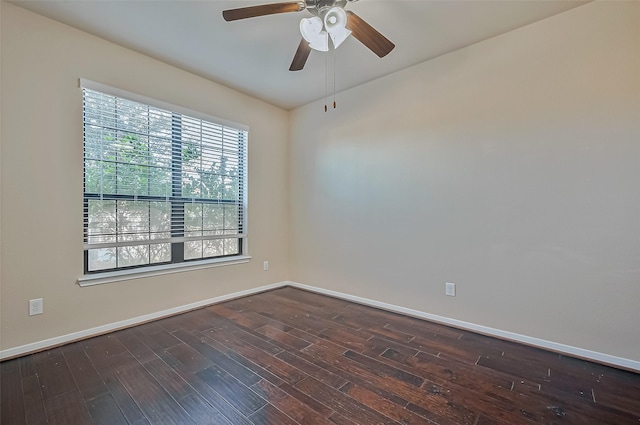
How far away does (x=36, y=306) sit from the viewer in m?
2.10

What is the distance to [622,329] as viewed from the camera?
1.87 m

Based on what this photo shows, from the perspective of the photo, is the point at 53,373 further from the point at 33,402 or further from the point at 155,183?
the point at 155,183

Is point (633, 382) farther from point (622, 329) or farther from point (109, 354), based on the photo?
point (109, 354)

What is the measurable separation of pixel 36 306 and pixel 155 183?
131 centimetres

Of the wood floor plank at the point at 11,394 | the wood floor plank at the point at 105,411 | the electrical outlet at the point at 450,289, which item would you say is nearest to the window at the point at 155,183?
the wood floor plank at the point at 11,394

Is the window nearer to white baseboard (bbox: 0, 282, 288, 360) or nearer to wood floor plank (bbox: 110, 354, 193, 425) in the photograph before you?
white baseboard (bbox: 0, 282, 288, 360)

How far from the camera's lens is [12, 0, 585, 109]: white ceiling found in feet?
6.56

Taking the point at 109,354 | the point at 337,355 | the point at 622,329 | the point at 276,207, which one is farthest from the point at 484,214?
the point at 109,354

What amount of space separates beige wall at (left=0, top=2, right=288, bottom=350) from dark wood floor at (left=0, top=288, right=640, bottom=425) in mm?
285

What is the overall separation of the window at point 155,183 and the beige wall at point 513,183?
4.95 ft

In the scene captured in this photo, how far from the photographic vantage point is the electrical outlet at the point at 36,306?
207 centimetres

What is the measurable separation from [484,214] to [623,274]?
92 centimetres

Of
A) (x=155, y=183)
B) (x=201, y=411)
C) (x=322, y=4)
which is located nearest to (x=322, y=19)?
(x=322, y=4)

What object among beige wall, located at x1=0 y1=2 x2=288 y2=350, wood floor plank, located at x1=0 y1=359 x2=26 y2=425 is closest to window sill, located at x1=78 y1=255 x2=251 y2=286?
beige wall, located at x1=0 y1=2 x2=288 y2=350
